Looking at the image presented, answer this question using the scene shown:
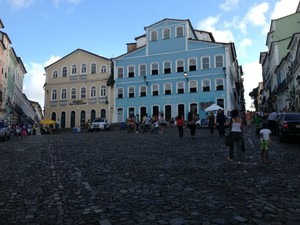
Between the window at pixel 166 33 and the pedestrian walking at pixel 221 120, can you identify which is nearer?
the pedestrian walking at pixel 221 120

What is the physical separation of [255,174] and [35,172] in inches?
243

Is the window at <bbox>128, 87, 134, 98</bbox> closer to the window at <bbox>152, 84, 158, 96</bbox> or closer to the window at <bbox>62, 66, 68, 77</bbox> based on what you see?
the window at <bbox>152, 84, 158, 96</bbox>

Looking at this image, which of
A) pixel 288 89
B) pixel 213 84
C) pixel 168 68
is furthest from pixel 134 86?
pixel 288 89

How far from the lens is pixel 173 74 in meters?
48.0

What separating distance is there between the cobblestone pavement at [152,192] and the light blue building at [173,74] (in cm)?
3534

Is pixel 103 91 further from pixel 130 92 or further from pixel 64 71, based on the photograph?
pixel 64 71

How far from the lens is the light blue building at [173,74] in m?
45.8

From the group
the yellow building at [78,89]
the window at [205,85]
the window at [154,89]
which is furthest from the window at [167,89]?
the yellow building at [78,89]

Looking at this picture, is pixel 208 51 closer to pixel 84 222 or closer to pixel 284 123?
pixel 284 123

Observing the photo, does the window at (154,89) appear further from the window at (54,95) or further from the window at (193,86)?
the window at (54,95)

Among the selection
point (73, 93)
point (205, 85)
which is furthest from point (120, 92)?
point (205, 85)

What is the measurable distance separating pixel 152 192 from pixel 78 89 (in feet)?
161

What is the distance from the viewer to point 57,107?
180ft

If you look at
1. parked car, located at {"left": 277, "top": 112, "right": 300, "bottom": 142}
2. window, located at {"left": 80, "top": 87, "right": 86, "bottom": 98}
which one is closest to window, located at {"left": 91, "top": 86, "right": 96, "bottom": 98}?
window, located at {"left": 80, "top": 87, "right": 86, "bottom": 98}
